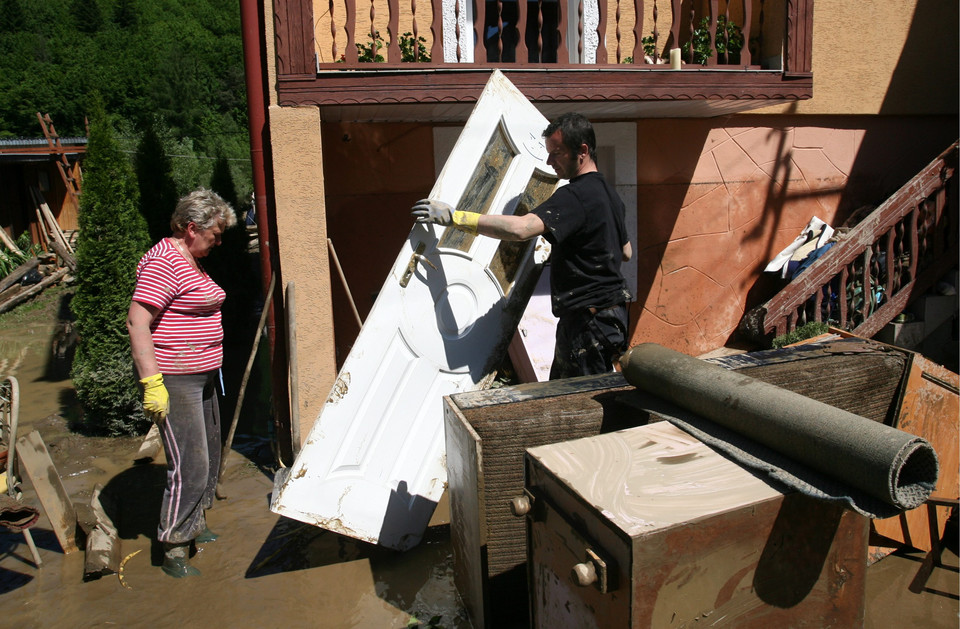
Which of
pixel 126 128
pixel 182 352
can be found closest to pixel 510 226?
pixel 182 352

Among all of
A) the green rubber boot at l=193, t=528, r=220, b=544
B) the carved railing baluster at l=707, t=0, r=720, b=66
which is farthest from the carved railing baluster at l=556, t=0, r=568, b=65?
the green rubber boot at l=193, t=528, r=220, b=544

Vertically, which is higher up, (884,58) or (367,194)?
(884,58)

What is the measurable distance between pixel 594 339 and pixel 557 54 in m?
3.06

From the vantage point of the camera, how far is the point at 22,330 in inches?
436

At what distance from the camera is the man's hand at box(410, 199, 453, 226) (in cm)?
303

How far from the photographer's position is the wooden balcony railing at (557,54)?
4.57 m

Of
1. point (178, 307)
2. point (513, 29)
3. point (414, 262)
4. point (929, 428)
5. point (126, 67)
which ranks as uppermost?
point (126, 67)

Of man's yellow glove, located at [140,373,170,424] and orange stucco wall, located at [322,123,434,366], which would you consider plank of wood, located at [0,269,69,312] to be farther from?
man's yellow glove, located at [140,373,170,424]

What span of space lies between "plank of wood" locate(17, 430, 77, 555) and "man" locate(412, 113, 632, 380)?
244 centimetres

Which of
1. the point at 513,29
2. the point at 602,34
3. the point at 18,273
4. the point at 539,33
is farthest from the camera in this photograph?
the point at 18,273

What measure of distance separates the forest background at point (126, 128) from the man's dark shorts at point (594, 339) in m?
3.94

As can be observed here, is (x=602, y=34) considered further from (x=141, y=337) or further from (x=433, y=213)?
(x=141, y=337)

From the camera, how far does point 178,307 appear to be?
3.33 meters

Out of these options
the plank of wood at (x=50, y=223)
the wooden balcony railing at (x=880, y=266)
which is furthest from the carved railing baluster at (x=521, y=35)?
the plank of wood at (x=50, y=223)
